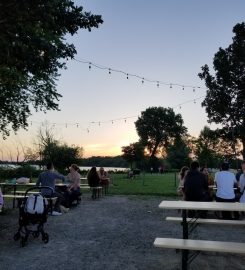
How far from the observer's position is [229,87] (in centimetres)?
3816

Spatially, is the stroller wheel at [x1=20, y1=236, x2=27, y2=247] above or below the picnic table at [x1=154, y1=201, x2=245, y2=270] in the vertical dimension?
below

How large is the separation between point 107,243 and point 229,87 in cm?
3200

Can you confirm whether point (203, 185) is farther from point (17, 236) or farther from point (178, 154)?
point (178, 154)

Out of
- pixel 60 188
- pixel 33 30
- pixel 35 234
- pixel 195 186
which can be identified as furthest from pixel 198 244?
pixel 60 188

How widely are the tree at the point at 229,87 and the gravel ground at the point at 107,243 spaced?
26.6 metres

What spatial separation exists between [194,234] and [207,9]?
8.51 m

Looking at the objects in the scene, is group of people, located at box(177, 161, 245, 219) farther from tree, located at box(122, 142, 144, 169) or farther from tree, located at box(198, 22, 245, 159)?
tree, located at box(122, 142, 144, 169)

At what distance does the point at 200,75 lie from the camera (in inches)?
1550

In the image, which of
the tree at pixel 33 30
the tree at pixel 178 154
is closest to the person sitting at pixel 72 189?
the tree at pixel 33 30

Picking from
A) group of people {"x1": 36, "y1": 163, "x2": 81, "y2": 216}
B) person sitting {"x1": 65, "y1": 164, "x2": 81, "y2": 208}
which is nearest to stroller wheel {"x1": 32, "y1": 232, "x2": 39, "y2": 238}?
group of people {"x1": 36, "y1": 163, "x2": 81, "y2": 216}

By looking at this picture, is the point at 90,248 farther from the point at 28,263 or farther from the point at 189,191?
the point at 189,191

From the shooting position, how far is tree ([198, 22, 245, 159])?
37344mm

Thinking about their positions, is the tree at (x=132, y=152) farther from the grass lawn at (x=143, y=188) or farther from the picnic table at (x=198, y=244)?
the picnic table at (x=198, y=244)

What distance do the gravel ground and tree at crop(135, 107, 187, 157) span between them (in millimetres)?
67779
